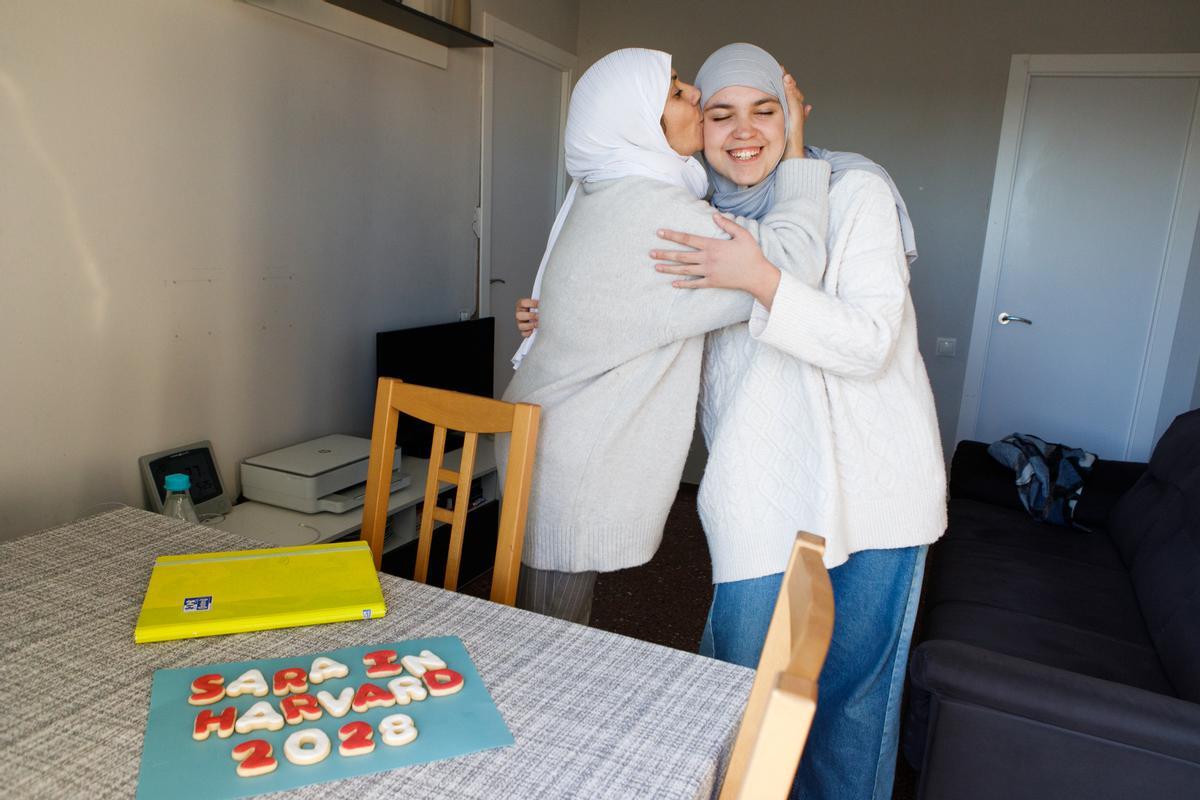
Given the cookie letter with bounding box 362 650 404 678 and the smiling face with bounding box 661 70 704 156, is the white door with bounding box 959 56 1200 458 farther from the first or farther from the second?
the cookie letter with bounding box 362 650 404 678

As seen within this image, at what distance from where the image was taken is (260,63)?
2.36 metres

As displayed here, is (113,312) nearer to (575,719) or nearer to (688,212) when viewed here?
(688,212)

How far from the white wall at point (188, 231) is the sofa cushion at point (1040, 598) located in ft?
6.62

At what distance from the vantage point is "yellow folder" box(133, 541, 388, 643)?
1055mm

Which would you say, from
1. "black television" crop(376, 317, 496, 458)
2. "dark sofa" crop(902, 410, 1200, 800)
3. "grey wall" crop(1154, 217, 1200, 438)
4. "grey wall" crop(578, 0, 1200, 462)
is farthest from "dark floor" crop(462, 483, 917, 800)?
"grey wall" crop(1154, 217, 1200, 438)

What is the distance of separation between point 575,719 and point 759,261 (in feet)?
2.23

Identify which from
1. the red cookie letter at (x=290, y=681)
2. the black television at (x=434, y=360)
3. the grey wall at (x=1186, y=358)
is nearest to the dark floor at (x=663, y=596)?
the black television at (x=434, y=360)

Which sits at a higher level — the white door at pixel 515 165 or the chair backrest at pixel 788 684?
the white door at pixel 515 165

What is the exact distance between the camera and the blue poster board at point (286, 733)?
2.55ft

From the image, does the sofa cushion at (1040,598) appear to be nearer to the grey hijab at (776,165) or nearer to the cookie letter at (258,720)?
the grey hijab at (776,165)

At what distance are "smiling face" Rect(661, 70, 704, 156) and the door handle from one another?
3065 mm

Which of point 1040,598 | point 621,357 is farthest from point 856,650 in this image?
point 1040,598

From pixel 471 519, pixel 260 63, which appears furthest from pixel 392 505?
pixel 260 63

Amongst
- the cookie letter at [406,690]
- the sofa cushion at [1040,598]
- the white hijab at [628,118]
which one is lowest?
the sofa cushion at [1040,598]
